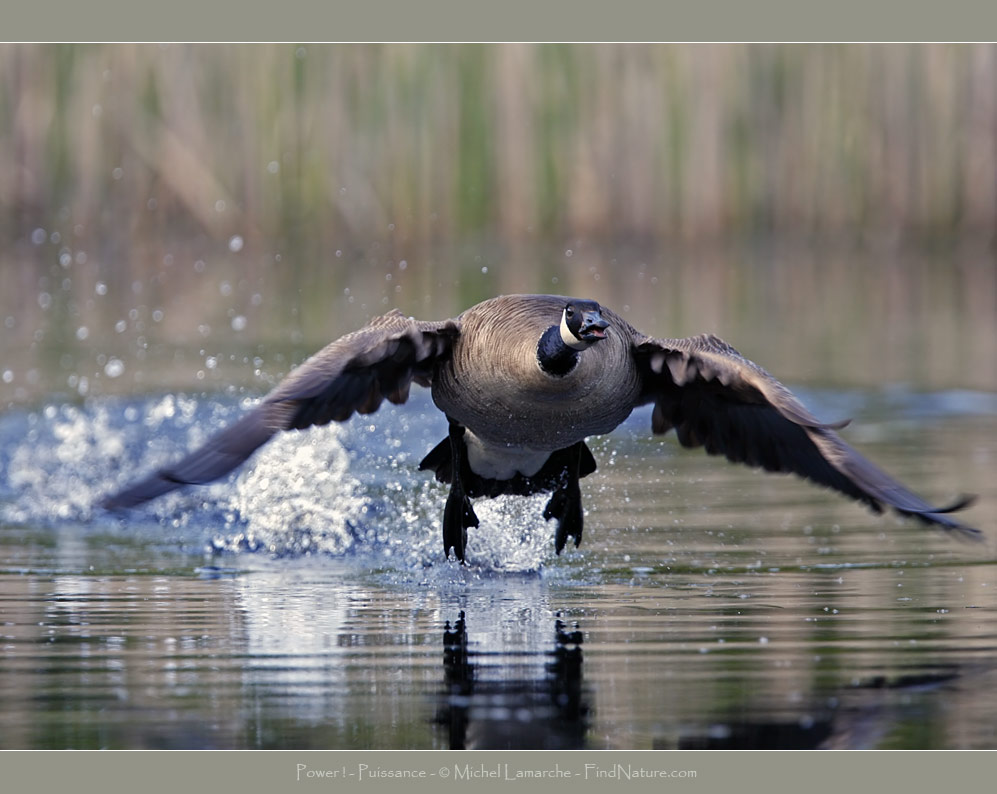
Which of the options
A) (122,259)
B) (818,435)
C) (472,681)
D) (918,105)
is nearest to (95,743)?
(472,681)

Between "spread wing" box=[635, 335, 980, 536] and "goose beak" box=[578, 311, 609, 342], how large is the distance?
662mm

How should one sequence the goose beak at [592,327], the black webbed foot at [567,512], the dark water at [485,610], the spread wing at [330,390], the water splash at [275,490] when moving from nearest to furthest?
the dark water at [485,610], the spread wing at [330,390], the goose beak at [592,327], the black webbed foot at [567,512], the water splash at [275,490]

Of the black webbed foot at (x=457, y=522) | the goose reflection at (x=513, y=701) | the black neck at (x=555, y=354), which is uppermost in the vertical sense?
the black neck at (x=555, y=354)

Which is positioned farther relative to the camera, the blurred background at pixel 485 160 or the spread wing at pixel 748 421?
the blurred background at pixel 485 160

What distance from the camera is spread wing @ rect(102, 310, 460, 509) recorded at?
5.95 m

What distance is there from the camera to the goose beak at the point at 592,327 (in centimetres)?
657

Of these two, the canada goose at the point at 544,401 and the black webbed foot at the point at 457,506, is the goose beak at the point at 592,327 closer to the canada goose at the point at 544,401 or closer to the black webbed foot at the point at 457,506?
the canada goose at the point at 544,401

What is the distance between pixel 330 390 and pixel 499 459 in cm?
126

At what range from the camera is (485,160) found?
61.5ft

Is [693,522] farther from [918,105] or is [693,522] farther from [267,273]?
[267,273]

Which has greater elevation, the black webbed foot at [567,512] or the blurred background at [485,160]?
the blurred background at [485,160]

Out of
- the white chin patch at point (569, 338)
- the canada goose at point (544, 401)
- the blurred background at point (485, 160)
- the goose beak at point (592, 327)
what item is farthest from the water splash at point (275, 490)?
the blurred background at point (485, 160)

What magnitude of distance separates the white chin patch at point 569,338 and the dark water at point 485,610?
1042 mm

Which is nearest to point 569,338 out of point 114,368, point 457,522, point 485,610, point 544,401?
point 544,401
